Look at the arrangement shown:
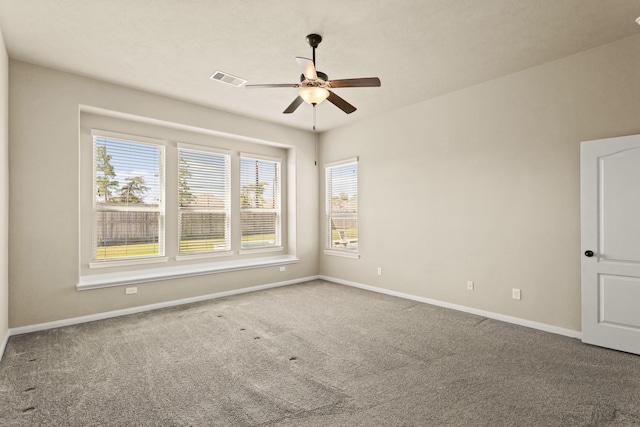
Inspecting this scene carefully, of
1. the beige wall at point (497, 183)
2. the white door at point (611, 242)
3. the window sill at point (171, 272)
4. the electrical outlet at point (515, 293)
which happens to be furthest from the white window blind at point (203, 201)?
the white door at point (611, 242)

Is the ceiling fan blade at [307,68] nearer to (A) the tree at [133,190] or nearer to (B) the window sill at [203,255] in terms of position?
(A) the tree at [133,190]

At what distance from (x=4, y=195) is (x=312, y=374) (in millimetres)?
3598

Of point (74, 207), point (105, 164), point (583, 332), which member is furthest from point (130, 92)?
point (583, 332)

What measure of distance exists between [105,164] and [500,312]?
566 centimetres

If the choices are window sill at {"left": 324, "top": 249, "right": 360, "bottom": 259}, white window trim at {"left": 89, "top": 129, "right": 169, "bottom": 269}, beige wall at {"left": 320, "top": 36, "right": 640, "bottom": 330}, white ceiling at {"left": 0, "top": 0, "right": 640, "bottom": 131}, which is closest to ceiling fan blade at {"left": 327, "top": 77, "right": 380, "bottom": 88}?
white ceiling at {"left": 0, "top": 0, "right": 640, "bottom": 131}

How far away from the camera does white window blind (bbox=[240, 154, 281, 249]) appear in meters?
6.18

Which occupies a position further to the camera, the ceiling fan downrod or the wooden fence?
the wooden fence

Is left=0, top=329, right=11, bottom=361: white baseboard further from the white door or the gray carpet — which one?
the white door

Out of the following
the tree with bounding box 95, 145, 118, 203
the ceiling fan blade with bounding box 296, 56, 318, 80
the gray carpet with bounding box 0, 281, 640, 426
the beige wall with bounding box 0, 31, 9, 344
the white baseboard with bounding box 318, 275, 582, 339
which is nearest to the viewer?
the gray carpet with bounding box 0, 281, 640, 426

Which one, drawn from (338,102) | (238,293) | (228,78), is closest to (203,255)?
(238,293)

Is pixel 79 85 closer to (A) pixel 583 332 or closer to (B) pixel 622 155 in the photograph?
(B) pixel 622 155

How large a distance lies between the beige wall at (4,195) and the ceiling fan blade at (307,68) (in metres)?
2.95

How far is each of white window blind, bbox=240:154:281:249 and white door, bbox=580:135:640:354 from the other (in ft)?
16.0

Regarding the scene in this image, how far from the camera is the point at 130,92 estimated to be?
448 cm
